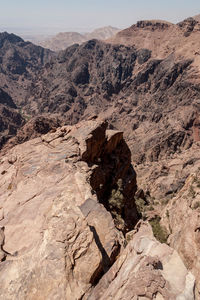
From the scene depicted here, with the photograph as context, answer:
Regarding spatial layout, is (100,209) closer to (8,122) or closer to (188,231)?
(188,231)

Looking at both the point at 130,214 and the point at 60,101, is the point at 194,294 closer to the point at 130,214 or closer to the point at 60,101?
the point at 130,214

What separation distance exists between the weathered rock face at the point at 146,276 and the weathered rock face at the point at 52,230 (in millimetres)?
1388

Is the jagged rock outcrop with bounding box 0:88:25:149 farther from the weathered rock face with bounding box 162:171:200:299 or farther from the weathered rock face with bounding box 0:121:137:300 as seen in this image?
the weathered rock face with bounding box 162:171:200:299

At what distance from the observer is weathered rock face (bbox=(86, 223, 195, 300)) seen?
10.1 metres

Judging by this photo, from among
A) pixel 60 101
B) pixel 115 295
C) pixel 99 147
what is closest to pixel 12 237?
pixel 115 295

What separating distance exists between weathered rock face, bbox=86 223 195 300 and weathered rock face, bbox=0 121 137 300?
1388mm

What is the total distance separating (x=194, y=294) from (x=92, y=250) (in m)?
5.97

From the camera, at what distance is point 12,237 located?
16.7 meters

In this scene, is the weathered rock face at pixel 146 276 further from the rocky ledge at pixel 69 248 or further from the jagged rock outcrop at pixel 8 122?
the jagged rock outcrop at pixel 8 122

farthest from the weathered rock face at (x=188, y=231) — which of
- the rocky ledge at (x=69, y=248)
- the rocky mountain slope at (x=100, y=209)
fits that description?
the rocky ledge at (x=69, y=248)

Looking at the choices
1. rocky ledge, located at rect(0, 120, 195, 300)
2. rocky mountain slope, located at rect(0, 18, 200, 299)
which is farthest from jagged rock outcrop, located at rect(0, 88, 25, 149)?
rocky ledge, located at rect(0, 120, 195, 300)

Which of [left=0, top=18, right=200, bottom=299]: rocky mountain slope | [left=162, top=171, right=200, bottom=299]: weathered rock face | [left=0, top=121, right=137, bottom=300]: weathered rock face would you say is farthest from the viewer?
[left=162, top=171, right=200, bottom=299]: weathered rock face

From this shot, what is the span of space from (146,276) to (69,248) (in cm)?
488

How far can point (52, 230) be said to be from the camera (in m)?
14.1
